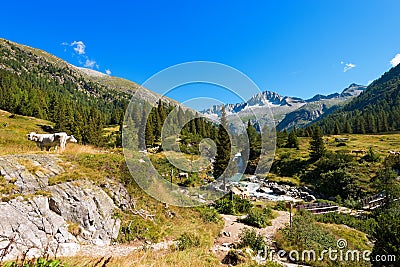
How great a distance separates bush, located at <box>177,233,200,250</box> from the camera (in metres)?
10.6

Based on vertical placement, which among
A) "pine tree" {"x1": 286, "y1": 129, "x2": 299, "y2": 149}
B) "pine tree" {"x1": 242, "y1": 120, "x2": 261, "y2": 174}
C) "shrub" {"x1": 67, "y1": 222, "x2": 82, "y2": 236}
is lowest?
"shrub" {"x1": 67, "y1": 222, "x2": 82, "y2": 236}

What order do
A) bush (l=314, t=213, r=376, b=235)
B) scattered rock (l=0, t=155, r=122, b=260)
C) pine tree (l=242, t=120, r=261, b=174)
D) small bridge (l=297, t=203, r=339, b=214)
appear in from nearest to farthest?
scattered rock (l=0, t=155, r=122, b=260), bush (l=314, t=213, r=376, b=235), small bridge (l=297, t=203, r=339, b=214), pine tree (l=242, t=120, r=261, b=174)

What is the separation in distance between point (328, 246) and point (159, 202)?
10.7 meters

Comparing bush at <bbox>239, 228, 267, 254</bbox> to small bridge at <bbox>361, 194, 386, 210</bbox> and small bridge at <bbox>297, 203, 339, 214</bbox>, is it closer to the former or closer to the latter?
small bridge at <bbox>297, 203, 339, 214</bbox>

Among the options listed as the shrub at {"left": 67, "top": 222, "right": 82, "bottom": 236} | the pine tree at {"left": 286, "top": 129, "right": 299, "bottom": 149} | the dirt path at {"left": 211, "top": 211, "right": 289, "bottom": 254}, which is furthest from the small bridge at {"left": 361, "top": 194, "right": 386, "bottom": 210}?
the pine tree at {"left": 286, "top": 129, "right": 299, "bottom": 149}

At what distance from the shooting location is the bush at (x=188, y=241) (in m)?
10.6

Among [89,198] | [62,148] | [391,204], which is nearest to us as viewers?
[89,198]

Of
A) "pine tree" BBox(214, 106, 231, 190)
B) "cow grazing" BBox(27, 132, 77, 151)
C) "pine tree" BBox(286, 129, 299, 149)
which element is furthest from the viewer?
"pine tree" BBox(286, 129, 299, 149)

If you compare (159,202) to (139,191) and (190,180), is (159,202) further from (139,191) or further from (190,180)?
(190,180)

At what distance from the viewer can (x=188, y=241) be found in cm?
1105

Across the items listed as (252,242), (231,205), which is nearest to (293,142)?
(231,205)

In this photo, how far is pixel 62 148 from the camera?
15852 millimetres

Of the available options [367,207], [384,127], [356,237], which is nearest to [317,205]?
[367,207]

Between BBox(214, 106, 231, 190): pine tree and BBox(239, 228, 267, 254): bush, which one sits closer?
BBox(239, 228, 267, 254): bush
